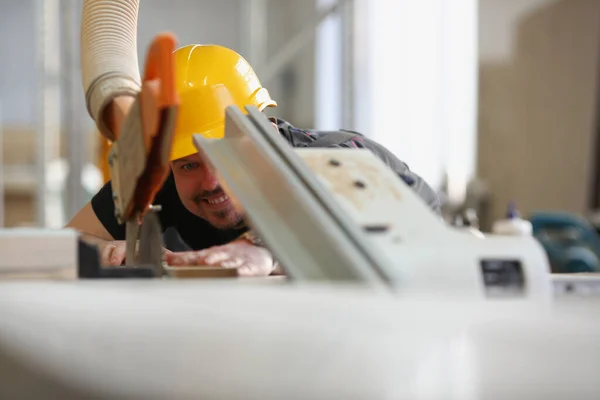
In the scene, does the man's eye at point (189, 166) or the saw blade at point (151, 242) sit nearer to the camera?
the saw blade at point (151, 242)

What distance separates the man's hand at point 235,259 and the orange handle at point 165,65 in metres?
0.21

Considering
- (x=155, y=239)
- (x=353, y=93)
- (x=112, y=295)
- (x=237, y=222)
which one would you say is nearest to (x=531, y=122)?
(x=353, y=93)

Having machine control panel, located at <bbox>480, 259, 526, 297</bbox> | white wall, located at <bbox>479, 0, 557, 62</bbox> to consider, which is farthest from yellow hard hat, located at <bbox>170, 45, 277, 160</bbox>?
white wall, located at <bbox>479, 0, 557, 62</bbox>

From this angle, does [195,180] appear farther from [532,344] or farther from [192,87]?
[532,344]

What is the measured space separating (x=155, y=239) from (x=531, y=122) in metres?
4.37

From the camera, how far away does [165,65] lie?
2.69 ft

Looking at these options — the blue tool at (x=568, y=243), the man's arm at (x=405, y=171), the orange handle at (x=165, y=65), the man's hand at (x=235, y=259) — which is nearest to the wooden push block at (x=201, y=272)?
the man's hand at (x=235, y=259)

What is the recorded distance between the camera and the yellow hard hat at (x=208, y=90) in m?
1.44

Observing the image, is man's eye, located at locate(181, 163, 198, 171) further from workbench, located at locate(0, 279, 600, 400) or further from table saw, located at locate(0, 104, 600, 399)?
workbench, located at locate(0, 279, 600, 400)

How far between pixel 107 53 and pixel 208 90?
31 centimetres

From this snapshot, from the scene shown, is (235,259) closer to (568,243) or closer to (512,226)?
(512,226)

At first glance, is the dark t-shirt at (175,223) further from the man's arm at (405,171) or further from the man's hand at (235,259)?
the man's hand at (235,259)

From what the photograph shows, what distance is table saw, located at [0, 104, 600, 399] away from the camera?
443 mm

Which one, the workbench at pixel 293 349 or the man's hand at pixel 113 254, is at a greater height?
the workbench at pixel 293 349
